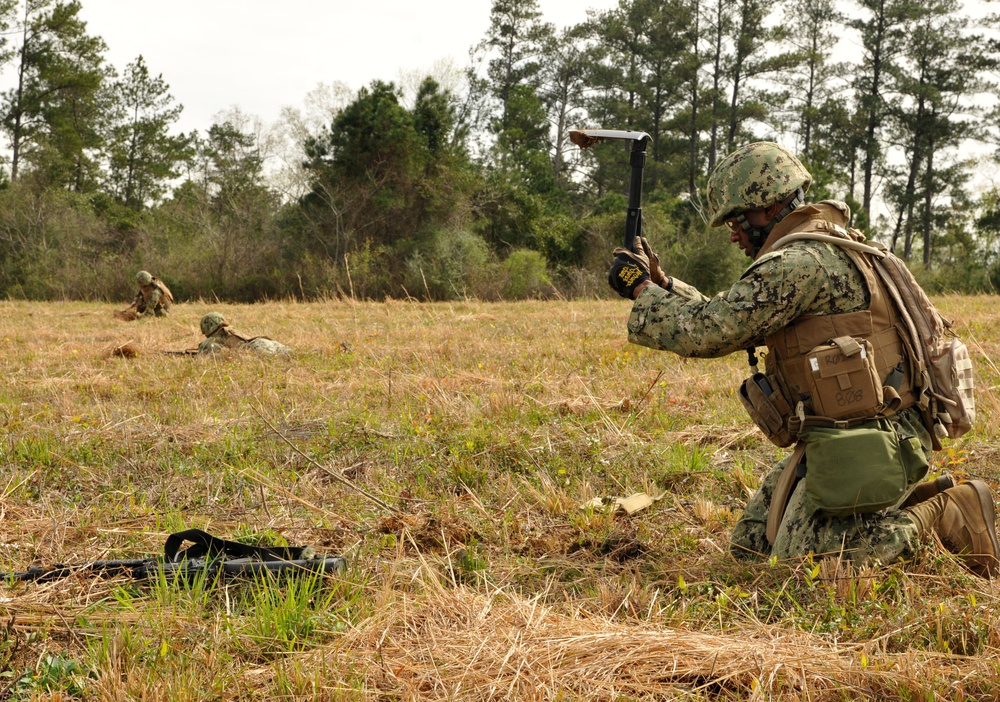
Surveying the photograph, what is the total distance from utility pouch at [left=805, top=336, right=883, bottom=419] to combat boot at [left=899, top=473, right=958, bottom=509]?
0.55 m

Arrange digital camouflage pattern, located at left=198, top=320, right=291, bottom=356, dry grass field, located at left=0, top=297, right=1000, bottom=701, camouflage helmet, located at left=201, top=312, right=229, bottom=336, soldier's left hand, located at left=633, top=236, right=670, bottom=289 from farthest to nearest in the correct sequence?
camouflage helmet, located at left=201, top=312, right=229, bottom=336
digital camouflage pattern, located at left=198, top=320, right=291, bottom=356
soldier's left hand, located at left=633, top=236, right=670, bottom=289
dry grass field, located at left=0, top=297, right=1000, bottom=701

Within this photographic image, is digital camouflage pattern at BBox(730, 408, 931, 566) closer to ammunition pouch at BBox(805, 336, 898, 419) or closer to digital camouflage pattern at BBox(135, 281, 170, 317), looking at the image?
ammunition pouch at BBox(805, 336, 898, 419)

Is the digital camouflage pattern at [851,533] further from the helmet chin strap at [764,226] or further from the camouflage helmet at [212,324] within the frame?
the camouflage helmet at [212,324]

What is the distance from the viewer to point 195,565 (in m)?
3.15

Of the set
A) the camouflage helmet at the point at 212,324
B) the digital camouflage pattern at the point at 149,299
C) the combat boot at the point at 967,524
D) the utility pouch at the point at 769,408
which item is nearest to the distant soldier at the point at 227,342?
the camouflage helmet at the point at 212,324

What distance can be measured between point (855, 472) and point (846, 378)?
357mm

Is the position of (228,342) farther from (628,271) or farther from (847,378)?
(847,378)

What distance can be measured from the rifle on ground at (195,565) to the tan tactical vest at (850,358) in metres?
1.95

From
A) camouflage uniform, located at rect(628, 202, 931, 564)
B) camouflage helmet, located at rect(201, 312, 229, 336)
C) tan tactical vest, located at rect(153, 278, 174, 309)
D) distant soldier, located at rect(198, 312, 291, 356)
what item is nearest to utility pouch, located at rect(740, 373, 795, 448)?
camouflage uniform, located at rect(628, 202, 931, 564)

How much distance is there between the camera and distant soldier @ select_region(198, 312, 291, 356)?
9258 mm

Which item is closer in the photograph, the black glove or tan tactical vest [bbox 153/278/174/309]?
the black glove

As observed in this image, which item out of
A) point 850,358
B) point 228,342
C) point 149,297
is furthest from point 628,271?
point 149,297

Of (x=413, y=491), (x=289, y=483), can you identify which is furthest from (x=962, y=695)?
(x=289, y=483)

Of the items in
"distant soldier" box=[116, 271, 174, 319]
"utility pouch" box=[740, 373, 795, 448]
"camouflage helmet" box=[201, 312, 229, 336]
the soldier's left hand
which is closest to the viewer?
"utility pouch" box=[740, 373, 795, 448]
